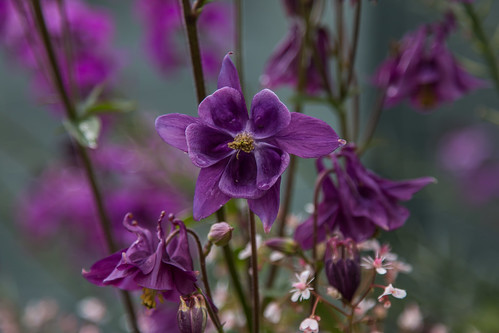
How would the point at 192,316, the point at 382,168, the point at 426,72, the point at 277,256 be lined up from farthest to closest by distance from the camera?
1. the point at 382,168
2. the point at 426,72
3. the point at 277,256
4. the point at 192,316

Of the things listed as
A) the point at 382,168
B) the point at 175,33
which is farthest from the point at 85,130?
the point at 382,168

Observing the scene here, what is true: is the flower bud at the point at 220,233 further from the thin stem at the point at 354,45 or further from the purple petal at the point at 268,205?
the thin stem at the point at 354,45

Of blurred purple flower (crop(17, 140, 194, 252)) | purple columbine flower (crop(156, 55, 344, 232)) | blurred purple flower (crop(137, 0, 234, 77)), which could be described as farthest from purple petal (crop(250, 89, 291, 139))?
blurred purple flower (crop(137, 0, 234, 77))

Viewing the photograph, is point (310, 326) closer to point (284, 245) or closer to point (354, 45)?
point (284, 245)

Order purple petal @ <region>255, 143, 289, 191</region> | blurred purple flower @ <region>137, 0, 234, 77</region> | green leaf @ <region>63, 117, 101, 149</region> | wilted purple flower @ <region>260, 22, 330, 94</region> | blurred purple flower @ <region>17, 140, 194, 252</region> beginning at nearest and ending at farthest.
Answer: purple petal @ <region>255, 143, 289, 191</region>, green leaf @ <region>63, 117, 101, 149</region>, wilted purple flower @ <region>260, 22, 330, 94</region>, blurred purple flower @ <region>17, 140, 194, 252</region>, blurred purple flower @ <region>137, 0, 234, 77</region>

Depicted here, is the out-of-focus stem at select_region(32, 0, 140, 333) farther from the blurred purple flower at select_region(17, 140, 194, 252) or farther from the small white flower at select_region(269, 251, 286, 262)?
the blurred purple flower at select_region(17, 140, 194, 252)

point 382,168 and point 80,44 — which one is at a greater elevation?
point 80,44
